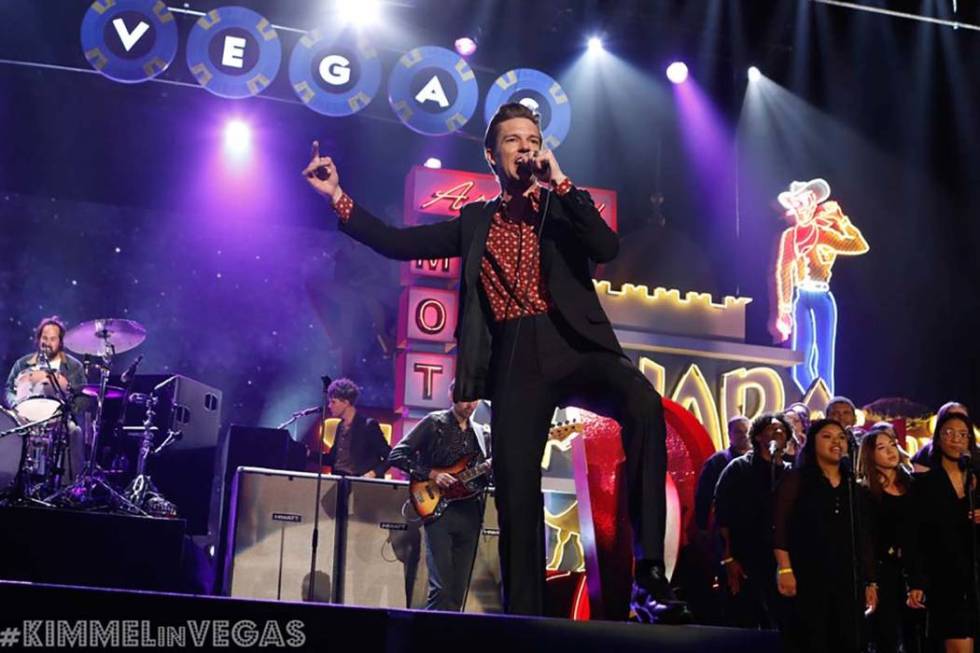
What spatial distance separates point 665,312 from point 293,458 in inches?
243

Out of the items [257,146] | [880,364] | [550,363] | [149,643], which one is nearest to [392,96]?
[257,146]

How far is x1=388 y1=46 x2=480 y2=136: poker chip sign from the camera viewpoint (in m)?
12.4

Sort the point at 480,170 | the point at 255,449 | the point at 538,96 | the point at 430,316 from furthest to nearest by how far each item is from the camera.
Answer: the point at 480,170
the point at 430,316
the point at 538,96
the point at 255,449

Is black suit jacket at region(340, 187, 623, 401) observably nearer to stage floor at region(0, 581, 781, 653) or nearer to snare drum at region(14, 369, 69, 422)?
stage floor at region(0, 581, 781, 653)

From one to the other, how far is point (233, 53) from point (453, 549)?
6678 millimetres

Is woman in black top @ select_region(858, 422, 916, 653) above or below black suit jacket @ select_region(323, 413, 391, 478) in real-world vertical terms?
below

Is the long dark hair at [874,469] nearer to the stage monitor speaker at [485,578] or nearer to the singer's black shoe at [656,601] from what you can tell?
the stage monitor speaker at [485,578]

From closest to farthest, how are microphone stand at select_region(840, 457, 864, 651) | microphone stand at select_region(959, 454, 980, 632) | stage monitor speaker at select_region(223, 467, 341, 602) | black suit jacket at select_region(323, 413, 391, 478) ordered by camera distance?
1. microphone stand at select_region(840, 457, 864, 651)
2. microphone stand at select_region(959, 454, 980, 632)
3. stage monitor speaker at select_region(223, 467, 341, 602)
4. black suit jacket at select_region(323, 413, 391, 478)

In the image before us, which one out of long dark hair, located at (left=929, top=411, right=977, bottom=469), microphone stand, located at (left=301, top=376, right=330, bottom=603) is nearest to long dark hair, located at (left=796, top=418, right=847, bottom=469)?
long dark hair, located at (left=929, top=411, right=977, bottom=469)

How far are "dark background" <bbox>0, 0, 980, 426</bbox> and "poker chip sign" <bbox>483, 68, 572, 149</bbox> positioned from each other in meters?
1.17

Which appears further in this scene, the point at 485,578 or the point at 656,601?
the point at 485,578

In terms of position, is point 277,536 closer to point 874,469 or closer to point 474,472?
point 474,472

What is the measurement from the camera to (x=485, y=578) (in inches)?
333

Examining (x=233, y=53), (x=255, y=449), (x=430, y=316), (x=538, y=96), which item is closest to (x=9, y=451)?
(x=255, y=449)
